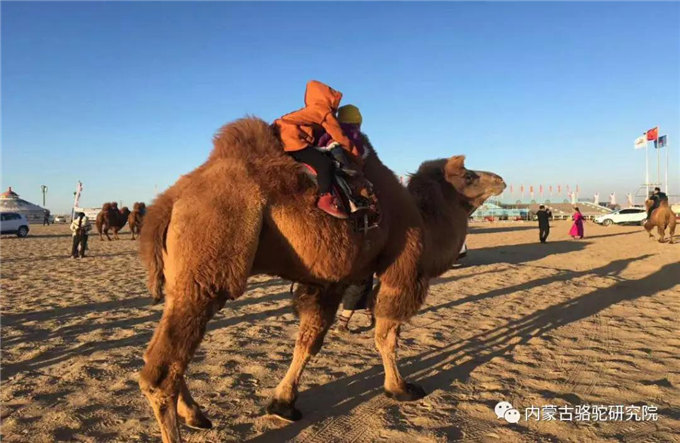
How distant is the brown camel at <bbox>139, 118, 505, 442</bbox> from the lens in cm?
278

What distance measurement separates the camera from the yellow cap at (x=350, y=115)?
387 centimetres

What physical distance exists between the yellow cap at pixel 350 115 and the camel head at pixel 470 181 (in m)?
1.44

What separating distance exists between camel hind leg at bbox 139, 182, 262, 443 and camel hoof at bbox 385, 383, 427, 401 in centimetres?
190

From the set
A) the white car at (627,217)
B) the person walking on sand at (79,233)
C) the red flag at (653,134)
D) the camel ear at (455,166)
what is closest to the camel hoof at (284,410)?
the camel ear at (455,166)

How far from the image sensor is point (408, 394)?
3980 mm

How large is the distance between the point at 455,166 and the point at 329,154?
2.05 metres

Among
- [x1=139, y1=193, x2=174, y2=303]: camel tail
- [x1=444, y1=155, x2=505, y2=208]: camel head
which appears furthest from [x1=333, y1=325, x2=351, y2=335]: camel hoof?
[x1=139, y1=193, x2=174, y2=303]: camel tail

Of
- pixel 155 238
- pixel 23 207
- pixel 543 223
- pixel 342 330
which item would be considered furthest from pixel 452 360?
pixel 23 207

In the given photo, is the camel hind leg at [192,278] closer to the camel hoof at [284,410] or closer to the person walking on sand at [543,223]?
the camel hoof at [284,410]

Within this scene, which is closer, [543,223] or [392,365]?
[392,365]

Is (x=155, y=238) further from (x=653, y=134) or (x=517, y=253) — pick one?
(x=653, y=134)

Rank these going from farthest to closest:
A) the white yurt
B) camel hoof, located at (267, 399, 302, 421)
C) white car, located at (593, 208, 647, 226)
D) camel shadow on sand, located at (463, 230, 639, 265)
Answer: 1. the white yurt
2. white car, located at (593, 208, 647, 226)
3. camel shadow on sand, located at (463, 230, 639, 265)
4. camel hoof, located at (267, 399, 302, 421)

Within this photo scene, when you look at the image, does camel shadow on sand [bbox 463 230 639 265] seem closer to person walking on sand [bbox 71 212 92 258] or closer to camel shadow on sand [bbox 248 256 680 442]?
camel shadow on sand [bbox 248 256 680 442]

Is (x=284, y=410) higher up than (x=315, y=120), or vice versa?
(x=315, y=120)
